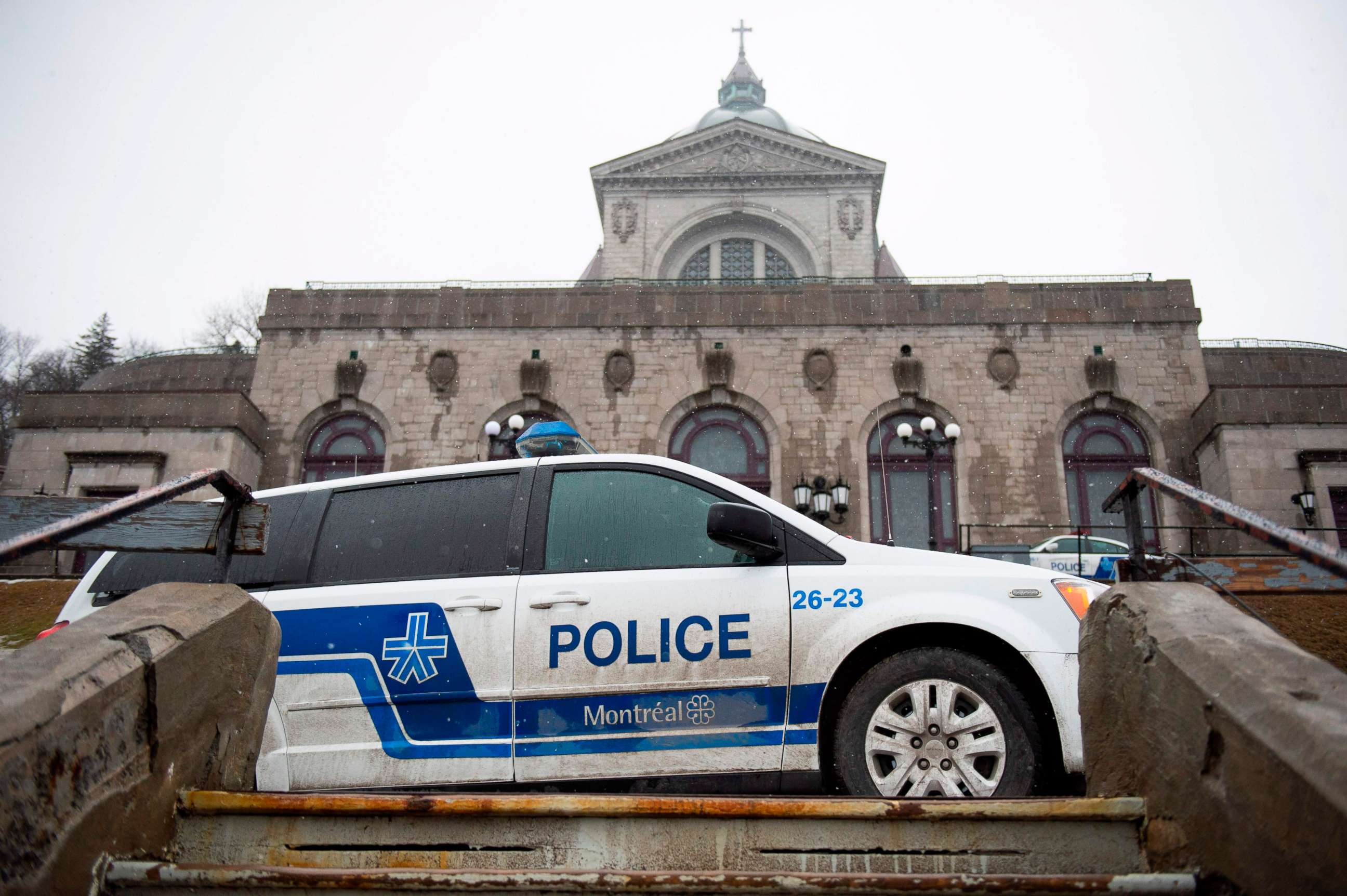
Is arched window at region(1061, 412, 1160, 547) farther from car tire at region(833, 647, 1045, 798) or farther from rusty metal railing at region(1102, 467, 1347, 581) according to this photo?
rusty metal railing at region(1102, 467, 1347, 581)

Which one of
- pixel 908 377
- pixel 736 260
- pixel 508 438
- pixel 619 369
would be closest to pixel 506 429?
pixel 508 438

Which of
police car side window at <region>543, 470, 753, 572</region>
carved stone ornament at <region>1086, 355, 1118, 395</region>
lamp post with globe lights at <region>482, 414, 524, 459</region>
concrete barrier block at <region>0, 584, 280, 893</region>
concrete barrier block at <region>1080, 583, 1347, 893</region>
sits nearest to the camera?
concrete barrier block at <region>1080, 583, 1347, 893</region>

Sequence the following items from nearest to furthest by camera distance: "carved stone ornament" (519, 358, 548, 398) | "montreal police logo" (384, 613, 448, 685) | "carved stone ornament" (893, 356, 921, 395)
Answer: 1. "montreal police logo" (384, 613, 448, 685)
2. "carved stone ornament" (893, 356, 921, 395)
3. "carved stone ornament" (519, 358, 548, 398)

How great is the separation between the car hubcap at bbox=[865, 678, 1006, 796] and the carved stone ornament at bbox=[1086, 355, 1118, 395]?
19138mm

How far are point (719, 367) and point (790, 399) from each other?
1.85 m

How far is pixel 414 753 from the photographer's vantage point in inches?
174

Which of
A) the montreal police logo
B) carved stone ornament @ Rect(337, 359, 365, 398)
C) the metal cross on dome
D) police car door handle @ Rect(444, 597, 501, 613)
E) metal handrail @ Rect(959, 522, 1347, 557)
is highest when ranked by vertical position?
the metal cross on dome

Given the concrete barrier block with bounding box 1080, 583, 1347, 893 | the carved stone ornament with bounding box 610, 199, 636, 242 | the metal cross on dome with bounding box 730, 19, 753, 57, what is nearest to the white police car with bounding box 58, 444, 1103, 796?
the concrete barrier block with bounding box 1080, 583, 1347, 893

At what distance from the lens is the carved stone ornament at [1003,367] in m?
21.5

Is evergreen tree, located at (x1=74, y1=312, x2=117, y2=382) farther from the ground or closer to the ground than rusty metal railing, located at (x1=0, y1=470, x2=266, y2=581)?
farther from the ground

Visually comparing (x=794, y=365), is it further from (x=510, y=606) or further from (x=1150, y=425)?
→ (x=510, y=606)

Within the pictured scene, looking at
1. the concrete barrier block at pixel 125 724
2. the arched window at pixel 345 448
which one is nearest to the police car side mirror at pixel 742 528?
the concrete barrier block at pixel 125 724

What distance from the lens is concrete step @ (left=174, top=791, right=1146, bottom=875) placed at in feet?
9.58

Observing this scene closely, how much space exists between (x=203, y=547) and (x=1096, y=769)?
3660 millimetres
